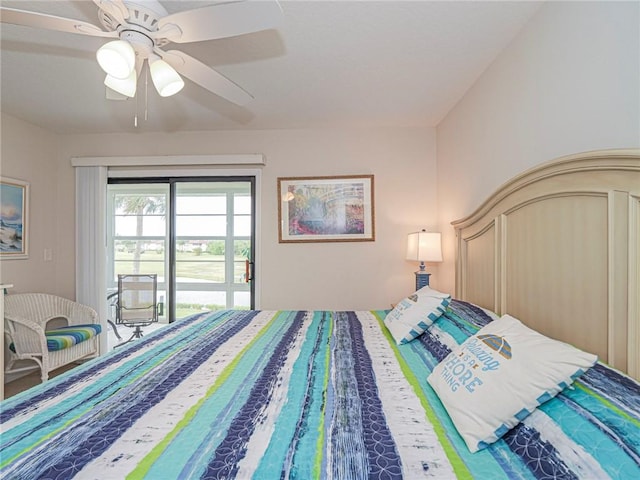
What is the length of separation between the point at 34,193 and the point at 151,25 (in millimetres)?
2908

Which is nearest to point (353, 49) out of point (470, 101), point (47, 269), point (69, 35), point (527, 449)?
point (470, 101)

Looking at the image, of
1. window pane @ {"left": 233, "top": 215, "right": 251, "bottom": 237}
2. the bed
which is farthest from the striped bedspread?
window pane @ {"left": 233, "top": 215, "right": 251, "bottom": 237}

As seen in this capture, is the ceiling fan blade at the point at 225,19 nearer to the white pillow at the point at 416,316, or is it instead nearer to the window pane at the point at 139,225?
the white pillow at the point at 416,316

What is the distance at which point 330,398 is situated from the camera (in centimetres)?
111

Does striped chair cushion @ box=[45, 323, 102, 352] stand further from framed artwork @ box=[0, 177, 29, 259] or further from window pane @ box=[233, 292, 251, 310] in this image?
window pane @ box=[233, 292, 251, 310]

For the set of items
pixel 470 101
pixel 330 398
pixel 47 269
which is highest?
pixel 470 101

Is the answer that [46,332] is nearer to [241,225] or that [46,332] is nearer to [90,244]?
[90,244]

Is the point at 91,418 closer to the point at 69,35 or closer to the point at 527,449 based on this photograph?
the point at 527,449

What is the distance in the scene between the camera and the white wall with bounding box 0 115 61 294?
294cm

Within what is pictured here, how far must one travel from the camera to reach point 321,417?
987mm

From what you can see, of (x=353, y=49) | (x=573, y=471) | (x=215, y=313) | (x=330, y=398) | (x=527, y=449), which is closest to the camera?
(x=573, y=471)

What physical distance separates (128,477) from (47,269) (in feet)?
11.6

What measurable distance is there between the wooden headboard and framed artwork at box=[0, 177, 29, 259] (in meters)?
4.05

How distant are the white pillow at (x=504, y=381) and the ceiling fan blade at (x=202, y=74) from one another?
168 cm
